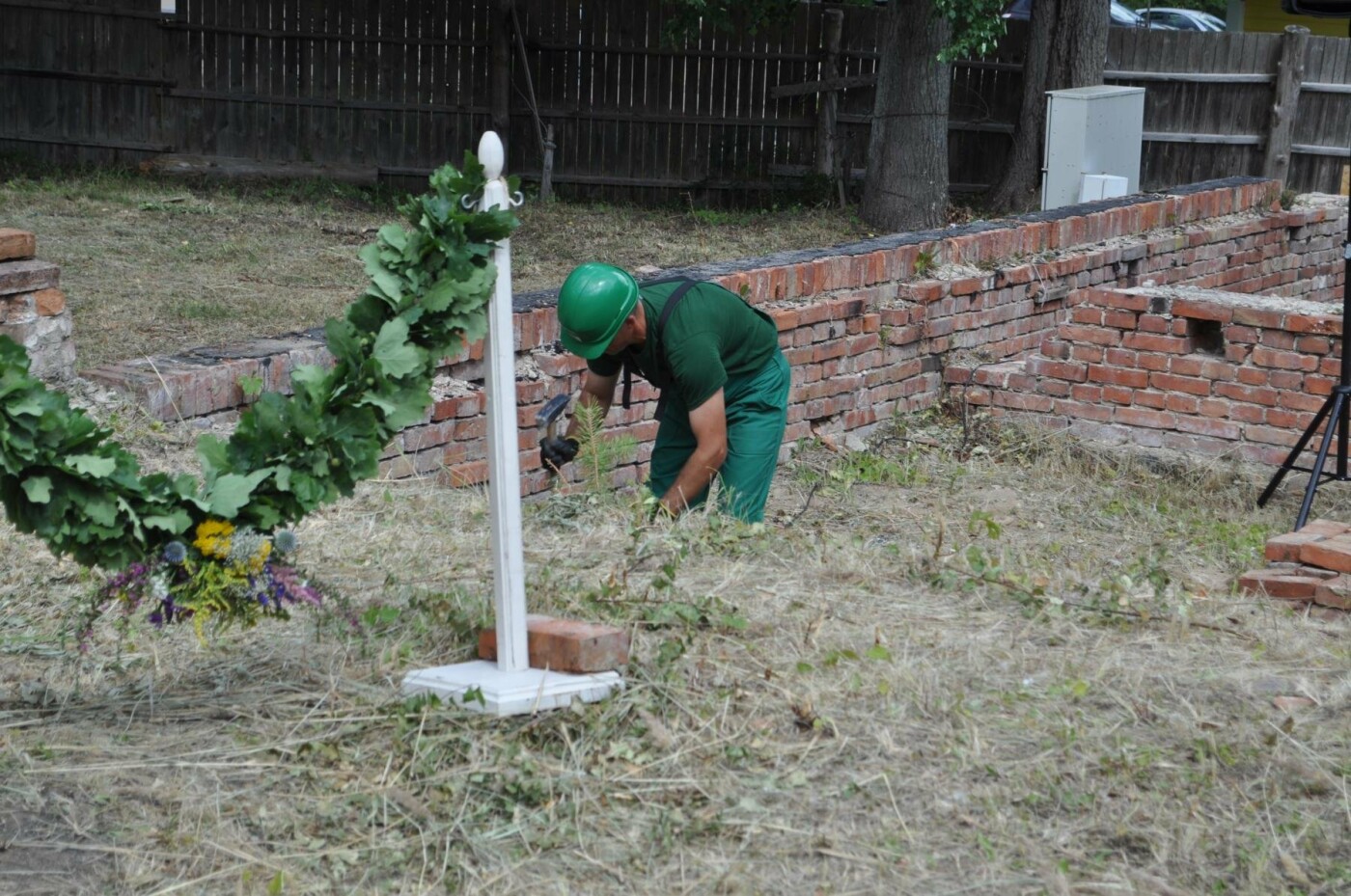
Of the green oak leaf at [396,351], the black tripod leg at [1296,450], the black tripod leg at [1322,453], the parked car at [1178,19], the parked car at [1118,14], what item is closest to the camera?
the green oak leaf at [396,351]

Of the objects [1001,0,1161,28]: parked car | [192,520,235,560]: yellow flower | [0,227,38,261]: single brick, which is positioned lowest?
[192,520,235,560]: yellow flower

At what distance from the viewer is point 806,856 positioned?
2850mm

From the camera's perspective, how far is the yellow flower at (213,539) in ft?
10.1

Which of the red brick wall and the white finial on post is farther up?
the white finial on post

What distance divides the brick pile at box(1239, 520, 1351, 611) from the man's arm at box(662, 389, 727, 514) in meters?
1.80

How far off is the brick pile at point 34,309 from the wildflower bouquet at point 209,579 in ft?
7.19

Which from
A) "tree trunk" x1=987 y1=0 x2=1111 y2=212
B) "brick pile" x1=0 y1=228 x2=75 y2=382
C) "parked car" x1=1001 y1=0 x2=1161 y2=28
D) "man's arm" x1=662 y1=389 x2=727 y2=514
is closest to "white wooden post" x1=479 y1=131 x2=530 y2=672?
"man's arm" x1=662 y1=389 x2=727 y2=514

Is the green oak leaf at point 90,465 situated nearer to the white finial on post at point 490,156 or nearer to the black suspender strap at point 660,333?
the white finial on post at point 490,156

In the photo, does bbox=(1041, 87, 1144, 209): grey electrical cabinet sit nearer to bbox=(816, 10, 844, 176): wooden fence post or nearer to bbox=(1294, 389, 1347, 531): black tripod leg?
bbox=(816, 10, 844, 176): wooden fence post

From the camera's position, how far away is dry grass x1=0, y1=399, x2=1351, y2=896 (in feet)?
9.30

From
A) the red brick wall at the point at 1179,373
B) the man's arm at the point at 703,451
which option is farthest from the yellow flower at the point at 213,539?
the red brick wall at the point at 1179,373

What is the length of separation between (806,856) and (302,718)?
1151 mm

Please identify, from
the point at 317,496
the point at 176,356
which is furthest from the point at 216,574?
the point at 176,356

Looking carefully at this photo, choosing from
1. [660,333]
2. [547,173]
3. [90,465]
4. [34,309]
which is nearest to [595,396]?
[660,333]
